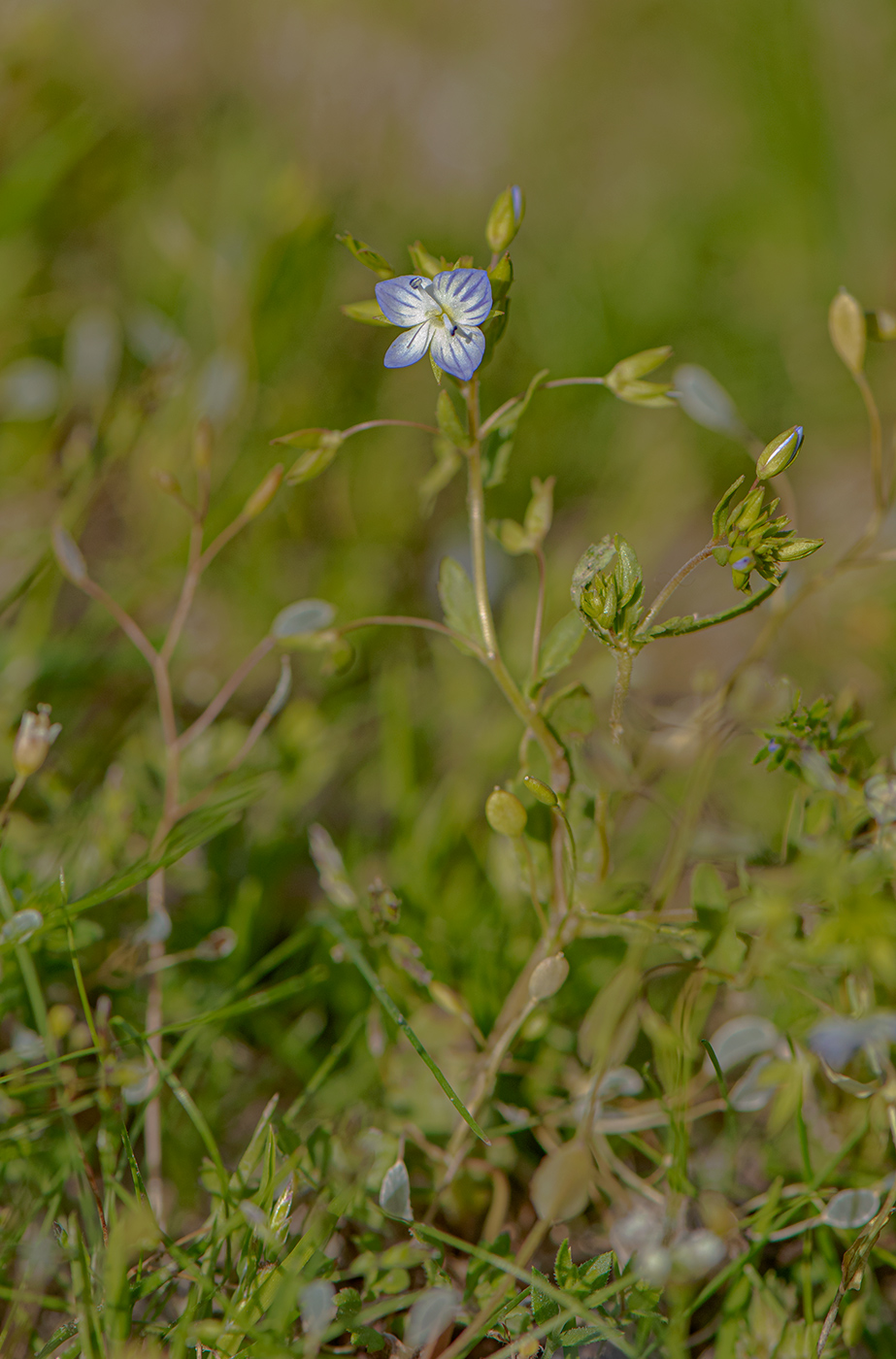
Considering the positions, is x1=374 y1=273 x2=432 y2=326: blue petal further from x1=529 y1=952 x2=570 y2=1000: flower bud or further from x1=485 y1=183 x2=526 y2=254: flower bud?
x1=529 y1=952 x2=570 y2=1000: flower bud

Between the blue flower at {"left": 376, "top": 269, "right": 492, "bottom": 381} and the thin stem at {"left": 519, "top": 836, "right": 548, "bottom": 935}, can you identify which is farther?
the thin stem at {"left": 519, "top": 836, "right": 548, "bottom": 935}

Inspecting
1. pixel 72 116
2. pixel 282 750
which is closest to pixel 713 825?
pixel 282 750

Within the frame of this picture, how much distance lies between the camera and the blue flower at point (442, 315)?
2.63ft

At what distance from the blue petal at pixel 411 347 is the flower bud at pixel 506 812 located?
41 centimetres

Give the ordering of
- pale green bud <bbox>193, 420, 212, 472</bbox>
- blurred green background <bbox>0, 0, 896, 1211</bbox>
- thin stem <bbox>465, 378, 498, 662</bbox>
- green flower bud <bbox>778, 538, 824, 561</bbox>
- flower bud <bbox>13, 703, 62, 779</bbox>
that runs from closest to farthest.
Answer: green flower bud <bbox>778, 538, 824, 561</bbox> < thin stem <bbox>465, 378, 498, 662</bbox> < flower bud <bbox>13, 703, 62, 779</bbox> < pale green bud <bbox>193, 420, 212, 472</bbox> < blurred green background <bbox>0, 0, 896, 1211</bbox>

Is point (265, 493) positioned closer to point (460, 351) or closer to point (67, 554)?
point (67, 554)

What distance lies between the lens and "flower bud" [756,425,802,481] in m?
0.81

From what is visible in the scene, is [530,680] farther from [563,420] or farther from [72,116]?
[72,116]

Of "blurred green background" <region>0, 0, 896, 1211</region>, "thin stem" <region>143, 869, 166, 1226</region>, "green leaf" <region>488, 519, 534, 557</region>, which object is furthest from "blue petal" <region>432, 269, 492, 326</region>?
"thin stem" <region>143, 869, 166, 1226</region>

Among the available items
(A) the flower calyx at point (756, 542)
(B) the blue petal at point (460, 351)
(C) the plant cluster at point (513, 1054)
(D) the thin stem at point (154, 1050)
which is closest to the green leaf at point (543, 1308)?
(C) the plant cluster at point (513, 1054)

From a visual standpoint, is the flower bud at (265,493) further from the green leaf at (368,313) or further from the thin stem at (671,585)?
the thin stem at (671,585)

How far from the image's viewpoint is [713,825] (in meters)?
1.27

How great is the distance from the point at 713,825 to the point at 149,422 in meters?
1.17

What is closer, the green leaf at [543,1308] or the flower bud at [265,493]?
the green leaf at [543,1308]
